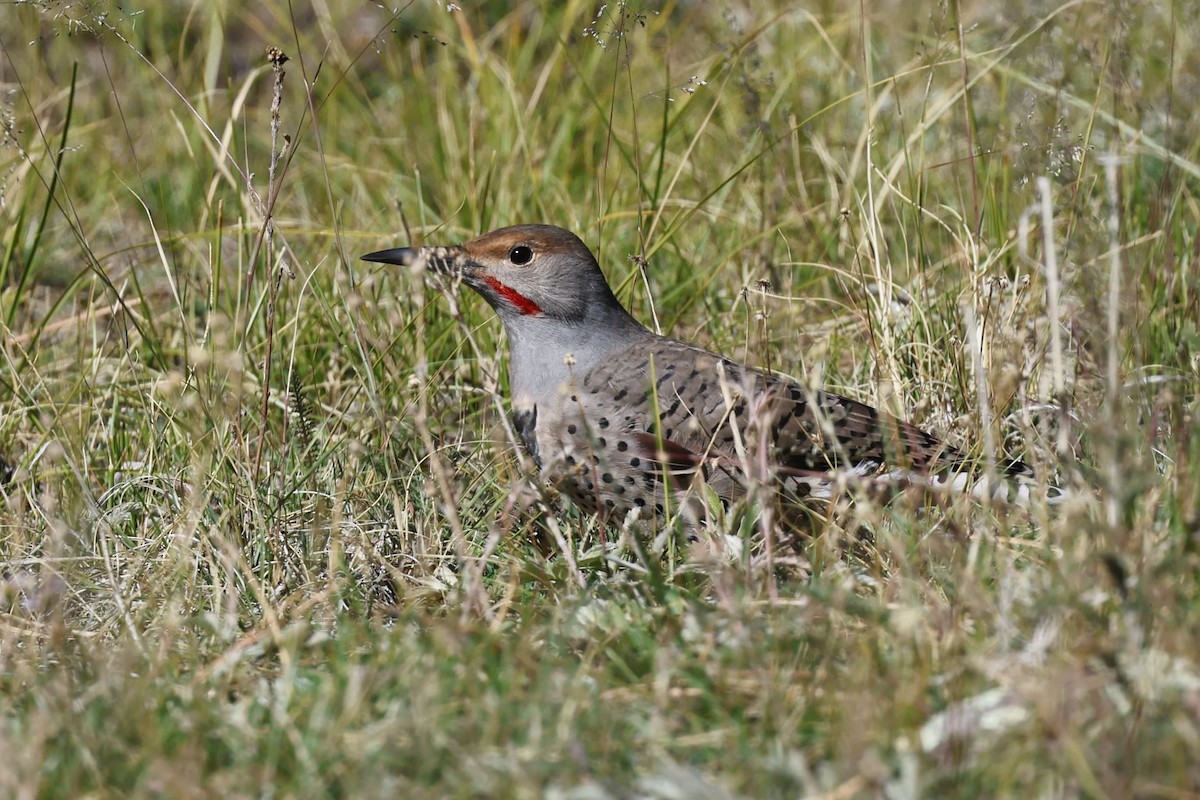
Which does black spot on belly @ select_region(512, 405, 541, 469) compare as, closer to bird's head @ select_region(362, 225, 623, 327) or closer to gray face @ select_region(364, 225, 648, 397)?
gray face @ select_region(364, 225, 648, 397)

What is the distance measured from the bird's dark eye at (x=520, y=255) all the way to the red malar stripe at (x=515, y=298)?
8 cm

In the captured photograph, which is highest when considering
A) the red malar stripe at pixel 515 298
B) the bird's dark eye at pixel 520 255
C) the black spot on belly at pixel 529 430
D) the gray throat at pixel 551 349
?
the bird's dark eye at pixel 520 255

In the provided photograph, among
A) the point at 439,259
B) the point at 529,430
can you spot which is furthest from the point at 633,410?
the point at 439,259

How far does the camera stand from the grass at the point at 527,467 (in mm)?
2322

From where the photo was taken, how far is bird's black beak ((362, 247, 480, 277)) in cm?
402

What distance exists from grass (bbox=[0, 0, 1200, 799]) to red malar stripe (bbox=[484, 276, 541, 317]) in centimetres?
25

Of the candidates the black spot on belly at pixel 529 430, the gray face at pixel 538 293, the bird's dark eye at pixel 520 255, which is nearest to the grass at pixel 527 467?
the black spot on belly at pixel 529 430

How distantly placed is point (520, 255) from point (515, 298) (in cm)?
12

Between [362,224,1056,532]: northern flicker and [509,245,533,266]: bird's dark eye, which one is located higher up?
[509,245,533,266]: bird's dark eye

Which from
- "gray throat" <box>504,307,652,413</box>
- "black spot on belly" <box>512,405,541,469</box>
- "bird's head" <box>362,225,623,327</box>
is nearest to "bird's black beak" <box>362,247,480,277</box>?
"bird's head" <box>362,225,623,327</box>

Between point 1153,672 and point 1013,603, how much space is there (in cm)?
41

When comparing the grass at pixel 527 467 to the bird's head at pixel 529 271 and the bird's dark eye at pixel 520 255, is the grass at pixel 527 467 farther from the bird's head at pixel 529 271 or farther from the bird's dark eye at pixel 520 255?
the bird's dark eye at pixel 520 255

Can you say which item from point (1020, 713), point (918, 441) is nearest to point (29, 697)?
point (1020, 713)

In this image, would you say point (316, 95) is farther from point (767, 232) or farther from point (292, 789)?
point (292, 789)
